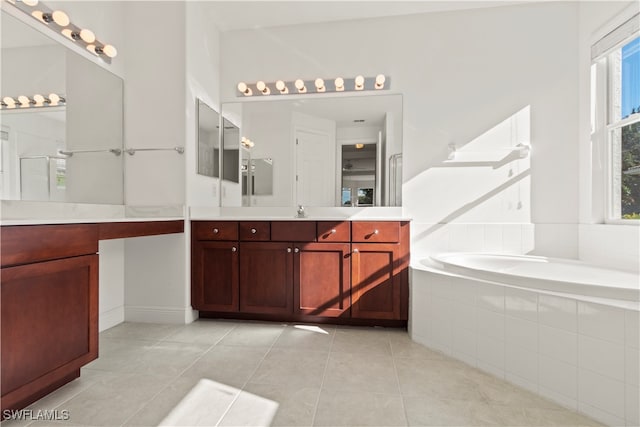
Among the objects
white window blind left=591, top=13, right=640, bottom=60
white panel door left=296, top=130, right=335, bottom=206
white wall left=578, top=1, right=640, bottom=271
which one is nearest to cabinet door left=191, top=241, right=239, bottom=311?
white panel door left=296, top=130, right=335, bottom=206

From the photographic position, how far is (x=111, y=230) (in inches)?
67.6

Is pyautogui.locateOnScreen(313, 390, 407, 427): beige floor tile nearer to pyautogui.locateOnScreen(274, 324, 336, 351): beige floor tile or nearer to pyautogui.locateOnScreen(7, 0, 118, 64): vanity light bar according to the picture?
pyautogui.locateOnScreen(274, 324, 336, 351): beige floor tile

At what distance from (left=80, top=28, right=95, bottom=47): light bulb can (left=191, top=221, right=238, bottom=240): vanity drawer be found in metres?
1.40

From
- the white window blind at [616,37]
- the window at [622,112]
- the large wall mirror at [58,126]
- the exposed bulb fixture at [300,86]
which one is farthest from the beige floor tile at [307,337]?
the white window blind at [616,37]

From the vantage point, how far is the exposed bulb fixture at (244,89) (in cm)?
288

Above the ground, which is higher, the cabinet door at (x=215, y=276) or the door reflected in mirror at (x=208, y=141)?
the door reflected in mirror at (x=208, y=141)

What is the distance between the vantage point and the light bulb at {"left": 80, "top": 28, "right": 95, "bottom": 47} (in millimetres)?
2045

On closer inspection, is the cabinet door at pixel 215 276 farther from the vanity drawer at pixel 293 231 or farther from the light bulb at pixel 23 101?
the light bulb at pixel 23 101

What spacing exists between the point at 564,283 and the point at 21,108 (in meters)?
2.96

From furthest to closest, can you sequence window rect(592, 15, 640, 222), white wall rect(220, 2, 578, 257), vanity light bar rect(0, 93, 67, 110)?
white wall rect(220, 2, 578, 257)
window rect(592, 15, 640, 222)
vanity light bar rect(0, 93, 67, 110)

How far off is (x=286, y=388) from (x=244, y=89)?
8.12 ft

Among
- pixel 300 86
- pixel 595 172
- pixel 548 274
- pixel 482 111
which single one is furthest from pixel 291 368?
pixel 595 172

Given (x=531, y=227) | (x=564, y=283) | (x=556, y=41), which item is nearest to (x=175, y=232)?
(x=564, y=283)

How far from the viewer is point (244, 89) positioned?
9.47ft
